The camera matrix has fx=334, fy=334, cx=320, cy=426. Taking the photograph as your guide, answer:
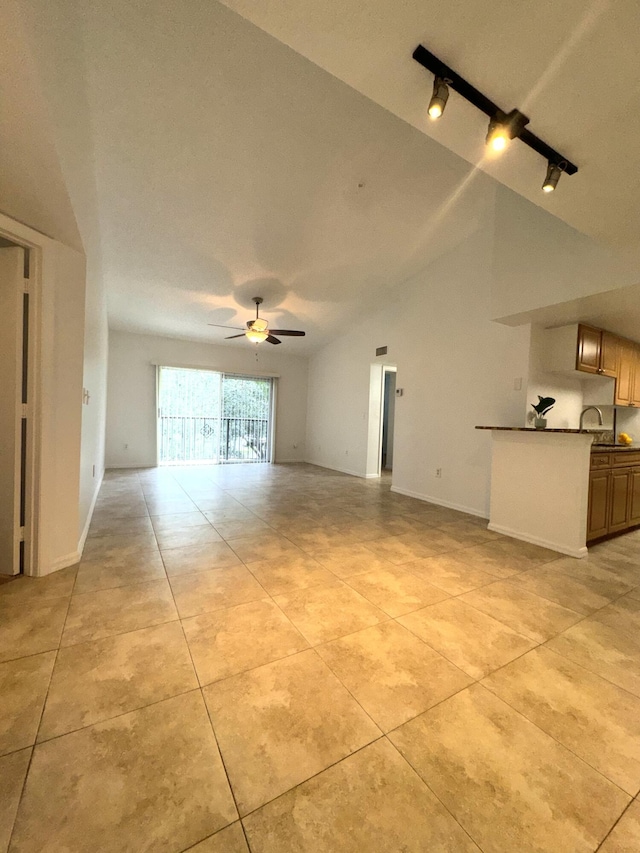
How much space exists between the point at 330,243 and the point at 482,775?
4.32 meters

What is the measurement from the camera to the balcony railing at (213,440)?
7.13 m

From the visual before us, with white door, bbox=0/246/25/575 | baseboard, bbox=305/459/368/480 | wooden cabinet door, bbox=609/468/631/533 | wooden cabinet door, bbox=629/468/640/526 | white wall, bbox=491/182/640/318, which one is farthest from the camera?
baseboard, bbox=305/459/368/480

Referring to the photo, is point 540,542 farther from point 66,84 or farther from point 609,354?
point 66,84

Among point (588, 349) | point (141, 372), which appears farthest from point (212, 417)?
point (588, 349)

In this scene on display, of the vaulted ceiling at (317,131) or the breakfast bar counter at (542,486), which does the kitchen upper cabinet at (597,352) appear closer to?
the breakfast bar counter at (542,486)

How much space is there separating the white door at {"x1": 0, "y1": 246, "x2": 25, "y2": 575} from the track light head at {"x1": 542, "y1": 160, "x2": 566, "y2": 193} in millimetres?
3043

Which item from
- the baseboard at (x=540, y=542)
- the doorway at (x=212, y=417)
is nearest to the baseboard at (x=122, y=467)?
the doorway at (x=212, y=417)

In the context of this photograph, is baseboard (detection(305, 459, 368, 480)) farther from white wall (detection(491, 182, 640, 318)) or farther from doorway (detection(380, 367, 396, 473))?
white wall (detection(491, 182, 640, 318))

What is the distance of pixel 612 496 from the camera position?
10.5 ft

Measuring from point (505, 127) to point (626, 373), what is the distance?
4036 millimetres

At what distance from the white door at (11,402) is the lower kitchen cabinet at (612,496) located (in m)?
4.39

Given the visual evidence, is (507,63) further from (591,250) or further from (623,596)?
(623,596)

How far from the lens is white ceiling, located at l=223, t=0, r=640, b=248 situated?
1.11 metres

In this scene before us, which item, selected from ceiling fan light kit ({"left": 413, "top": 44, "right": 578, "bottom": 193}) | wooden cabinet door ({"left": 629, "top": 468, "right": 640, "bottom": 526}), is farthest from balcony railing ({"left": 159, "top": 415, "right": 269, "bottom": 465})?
ceiling fan light kit ({"left": 413, "top": 44, "right": 578, "bottom": 193})
